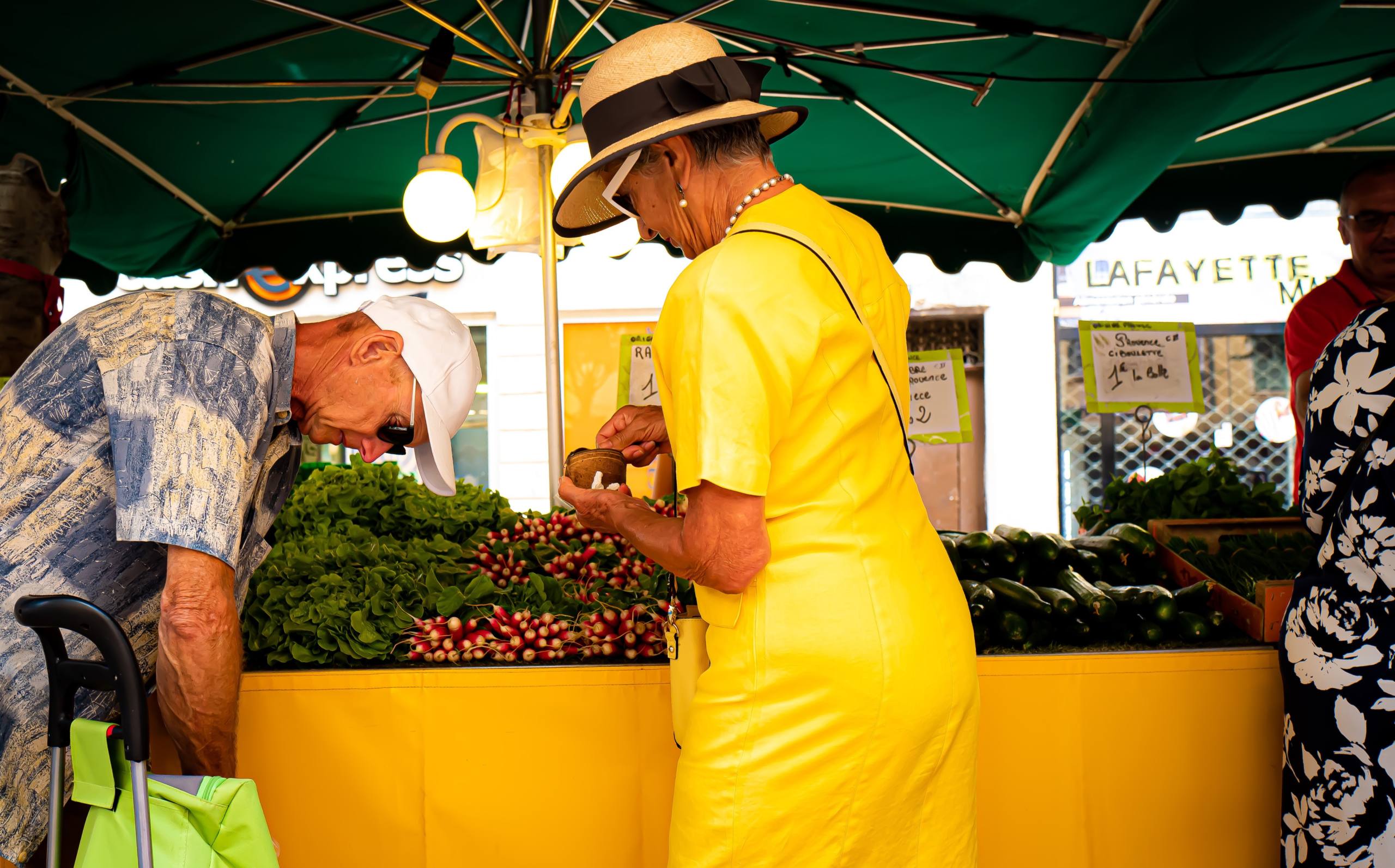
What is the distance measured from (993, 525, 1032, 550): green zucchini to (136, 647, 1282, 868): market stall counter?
62 centimetres

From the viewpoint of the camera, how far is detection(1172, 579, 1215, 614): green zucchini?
8.50 ft

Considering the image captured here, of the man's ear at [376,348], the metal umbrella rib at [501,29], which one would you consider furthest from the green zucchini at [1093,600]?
the metal umbrella rib at [501,29]

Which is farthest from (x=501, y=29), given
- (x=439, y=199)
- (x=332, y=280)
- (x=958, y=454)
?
(x=958, y=454)

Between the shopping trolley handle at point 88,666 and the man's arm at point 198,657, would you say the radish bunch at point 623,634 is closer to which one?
the man's arm at point 198,657

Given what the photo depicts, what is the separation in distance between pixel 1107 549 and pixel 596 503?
1.95 meters

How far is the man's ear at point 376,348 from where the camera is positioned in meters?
1.77

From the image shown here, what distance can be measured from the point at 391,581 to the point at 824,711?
153 cm

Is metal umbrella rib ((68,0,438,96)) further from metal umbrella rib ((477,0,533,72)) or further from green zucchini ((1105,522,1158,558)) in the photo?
green zucchini ((1105,522,1158,558))

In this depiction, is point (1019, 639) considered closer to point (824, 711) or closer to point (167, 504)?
point (824, 711)

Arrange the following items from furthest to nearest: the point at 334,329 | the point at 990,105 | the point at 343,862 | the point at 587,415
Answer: the point at 587,415, the point at 990,105, the point at 343,862, the point at 334,329

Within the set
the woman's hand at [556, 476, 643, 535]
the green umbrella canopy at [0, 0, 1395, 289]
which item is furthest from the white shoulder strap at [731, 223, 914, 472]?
the green umbrella canopy at [0, 0, 1395, 289]

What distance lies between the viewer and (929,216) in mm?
5086

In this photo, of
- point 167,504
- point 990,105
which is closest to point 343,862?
point 167,504

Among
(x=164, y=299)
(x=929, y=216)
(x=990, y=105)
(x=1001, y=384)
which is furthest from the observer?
(x=1001, y=384)
